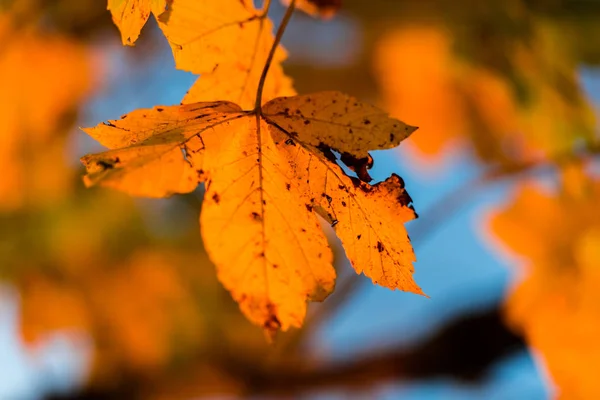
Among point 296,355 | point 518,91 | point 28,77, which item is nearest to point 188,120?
point 518,91

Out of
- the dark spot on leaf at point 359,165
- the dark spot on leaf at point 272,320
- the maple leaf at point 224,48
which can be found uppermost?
the maple leaf at point 224,48

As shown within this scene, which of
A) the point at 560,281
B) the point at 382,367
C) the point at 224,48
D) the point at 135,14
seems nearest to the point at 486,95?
the point at 560,281

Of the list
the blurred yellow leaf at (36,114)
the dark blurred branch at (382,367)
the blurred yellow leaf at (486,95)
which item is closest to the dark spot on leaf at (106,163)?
the blurred yellow leaf at (486,95)

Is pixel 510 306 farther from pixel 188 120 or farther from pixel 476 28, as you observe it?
pixel 188 120

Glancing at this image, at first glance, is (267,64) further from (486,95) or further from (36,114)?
(36,114)

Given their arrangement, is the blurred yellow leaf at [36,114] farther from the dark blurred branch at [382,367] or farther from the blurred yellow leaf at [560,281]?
the blurred yellow leaf at [560,281]
